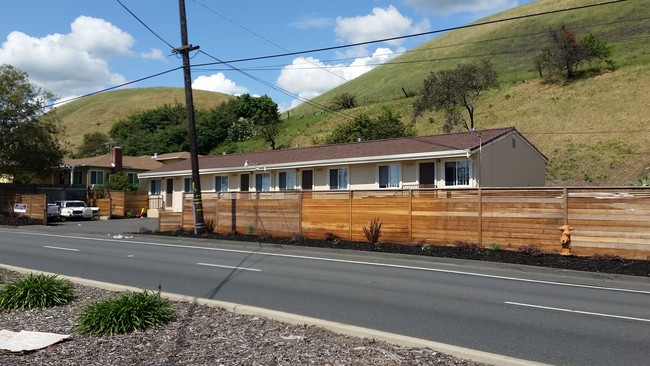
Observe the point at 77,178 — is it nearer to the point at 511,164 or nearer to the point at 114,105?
the point at 511,164

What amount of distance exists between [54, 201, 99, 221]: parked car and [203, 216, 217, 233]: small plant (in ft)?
62.3

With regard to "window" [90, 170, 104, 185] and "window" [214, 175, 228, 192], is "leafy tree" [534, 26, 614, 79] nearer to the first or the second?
"window" [214, 175, 228, 192]

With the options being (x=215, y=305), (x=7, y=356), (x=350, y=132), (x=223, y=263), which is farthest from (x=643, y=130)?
(x=7, y=356)

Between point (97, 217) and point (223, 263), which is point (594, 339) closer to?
point (223, 263)

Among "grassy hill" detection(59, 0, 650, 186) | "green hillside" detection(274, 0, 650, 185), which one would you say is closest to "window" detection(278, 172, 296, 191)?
"grassy hill" detection(59, 0, 650, 186)

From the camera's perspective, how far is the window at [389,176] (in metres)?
27.1

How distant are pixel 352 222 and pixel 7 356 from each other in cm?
1499

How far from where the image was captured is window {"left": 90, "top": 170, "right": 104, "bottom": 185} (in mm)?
49844

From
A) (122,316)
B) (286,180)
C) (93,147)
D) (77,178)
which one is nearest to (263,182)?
(286,180)

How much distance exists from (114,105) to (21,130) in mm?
108950

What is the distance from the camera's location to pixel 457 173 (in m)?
25.1

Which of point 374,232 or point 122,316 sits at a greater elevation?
point 374,232

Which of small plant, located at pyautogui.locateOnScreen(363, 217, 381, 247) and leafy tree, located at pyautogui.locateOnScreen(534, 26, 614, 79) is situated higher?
leafy tree, located at pyautogui.locateOnScreen(534, 26, 614, 79)

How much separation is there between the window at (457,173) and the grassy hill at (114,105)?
354ft
